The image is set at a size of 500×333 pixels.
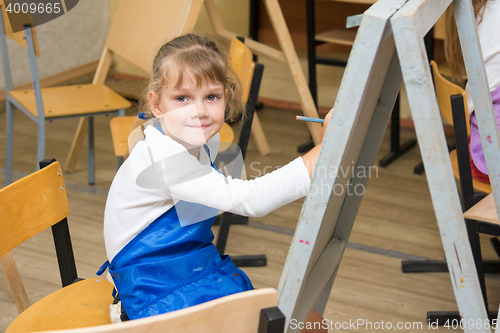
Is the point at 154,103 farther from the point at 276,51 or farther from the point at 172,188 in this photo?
the point at 276,51

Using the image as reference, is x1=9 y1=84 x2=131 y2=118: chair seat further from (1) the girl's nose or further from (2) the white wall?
(1) the girl's nose

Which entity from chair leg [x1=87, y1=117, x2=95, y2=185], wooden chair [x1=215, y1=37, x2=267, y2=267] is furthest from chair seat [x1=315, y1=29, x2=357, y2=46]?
chair leg [x1=87, y1=117, x2=95, y2=185]

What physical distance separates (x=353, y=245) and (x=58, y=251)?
124 cm

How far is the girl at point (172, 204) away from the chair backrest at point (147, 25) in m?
0.87

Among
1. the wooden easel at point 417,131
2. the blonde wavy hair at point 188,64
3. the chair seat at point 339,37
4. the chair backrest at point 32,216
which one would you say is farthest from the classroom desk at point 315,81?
the wooden easel at point 417,131

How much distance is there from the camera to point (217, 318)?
1.93ft

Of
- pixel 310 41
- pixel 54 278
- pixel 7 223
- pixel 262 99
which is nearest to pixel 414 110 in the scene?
pixel 7 223

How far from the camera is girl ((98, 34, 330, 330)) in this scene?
0.84 m

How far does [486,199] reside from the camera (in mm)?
1297

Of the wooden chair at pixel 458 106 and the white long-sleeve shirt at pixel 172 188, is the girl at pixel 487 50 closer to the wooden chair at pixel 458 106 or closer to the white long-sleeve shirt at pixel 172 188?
the wooden chair at pixel 458 106

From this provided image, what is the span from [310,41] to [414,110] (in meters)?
2.22

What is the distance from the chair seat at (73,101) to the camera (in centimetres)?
201

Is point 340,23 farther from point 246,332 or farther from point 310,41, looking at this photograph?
point 246,332

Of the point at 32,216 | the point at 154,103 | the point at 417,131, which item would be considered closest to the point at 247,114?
the point at 154,103
